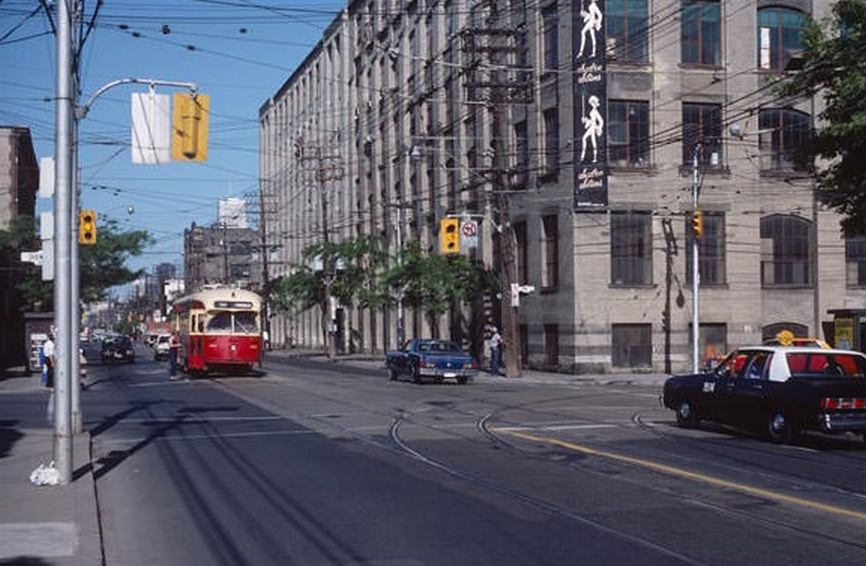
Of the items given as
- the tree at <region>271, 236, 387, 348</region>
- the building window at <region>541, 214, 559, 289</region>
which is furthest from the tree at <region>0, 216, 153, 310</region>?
the building window at <region>541, 214, 559, 289</region>

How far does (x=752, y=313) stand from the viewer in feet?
150

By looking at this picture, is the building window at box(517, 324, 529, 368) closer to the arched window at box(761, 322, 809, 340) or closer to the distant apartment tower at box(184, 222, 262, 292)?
the arched window at box(761, 322, 809, 340)

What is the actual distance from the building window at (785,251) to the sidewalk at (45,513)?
3465cm

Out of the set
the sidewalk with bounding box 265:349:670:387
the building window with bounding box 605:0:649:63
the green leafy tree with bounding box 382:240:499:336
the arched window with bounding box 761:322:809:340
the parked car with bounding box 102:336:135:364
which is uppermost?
the building window with bounding box 605:0:649:63

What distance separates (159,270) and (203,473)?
6577 inches

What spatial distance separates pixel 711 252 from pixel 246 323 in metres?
19.0

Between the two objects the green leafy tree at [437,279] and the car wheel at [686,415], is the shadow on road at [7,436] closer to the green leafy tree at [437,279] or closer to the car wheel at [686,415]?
the car wheel at [686,415]

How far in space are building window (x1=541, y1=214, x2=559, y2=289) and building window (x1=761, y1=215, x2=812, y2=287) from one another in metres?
8.62

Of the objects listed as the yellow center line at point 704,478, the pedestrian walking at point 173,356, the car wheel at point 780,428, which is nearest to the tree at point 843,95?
the car wheel at point 780,428

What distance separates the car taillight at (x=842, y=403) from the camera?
684 inches

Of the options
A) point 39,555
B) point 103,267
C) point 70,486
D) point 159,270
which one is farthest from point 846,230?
point 159,270

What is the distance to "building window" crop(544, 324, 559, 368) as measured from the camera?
45.5 m

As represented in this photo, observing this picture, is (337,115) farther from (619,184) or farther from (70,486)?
(70,486)

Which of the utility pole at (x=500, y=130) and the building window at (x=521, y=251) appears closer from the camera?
the utility pole at (x=500, y=130)
